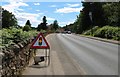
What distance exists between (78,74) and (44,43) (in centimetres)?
255

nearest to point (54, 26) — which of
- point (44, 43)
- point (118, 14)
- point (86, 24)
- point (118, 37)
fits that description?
point (86, 24)

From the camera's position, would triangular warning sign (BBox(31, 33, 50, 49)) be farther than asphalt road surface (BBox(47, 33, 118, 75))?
Yes

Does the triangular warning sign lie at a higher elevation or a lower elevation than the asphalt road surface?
higher

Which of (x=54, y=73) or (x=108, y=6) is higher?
(x=108, y=6)

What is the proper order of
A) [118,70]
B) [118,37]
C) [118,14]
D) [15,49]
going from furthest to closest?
[118,14]
[118,37]
[118,70]
[15,49]

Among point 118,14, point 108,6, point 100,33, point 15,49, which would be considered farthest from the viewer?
point 108,6

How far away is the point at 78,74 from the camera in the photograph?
12.5 m

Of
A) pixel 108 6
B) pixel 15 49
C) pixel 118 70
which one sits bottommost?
pixel 118 70

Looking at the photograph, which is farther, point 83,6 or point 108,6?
point 83,6

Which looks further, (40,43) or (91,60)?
(91,60)

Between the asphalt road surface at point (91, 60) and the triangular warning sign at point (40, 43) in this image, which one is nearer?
the asphalt road surface at point (91, 60)

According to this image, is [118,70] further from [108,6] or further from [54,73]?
[108,6]

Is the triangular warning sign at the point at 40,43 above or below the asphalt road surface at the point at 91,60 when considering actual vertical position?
above

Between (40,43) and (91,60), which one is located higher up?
(40,43)
